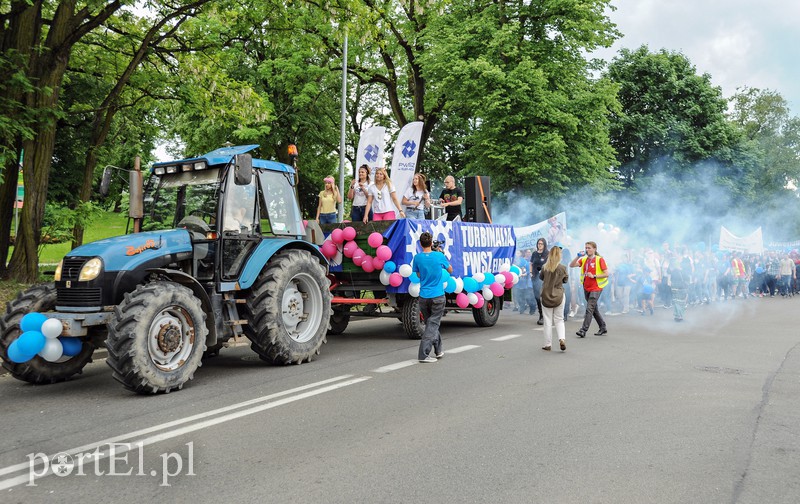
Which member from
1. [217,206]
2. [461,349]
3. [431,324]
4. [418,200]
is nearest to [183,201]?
[217,206]

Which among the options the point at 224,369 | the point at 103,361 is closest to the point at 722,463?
the point at 224,369

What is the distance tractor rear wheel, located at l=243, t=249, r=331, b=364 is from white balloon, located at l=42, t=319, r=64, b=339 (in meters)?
2.13

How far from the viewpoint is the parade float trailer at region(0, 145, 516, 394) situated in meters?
6.60

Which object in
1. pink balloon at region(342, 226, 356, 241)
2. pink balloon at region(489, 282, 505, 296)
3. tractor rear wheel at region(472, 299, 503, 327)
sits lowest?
tractor rear wheel at region(472, 299, 503, 327)

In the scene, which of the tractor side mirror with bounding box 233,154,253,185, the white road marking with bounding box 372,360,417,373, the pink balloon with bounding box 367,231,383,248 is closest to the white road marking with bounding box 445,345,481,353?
the white road marking with bounding box 372,360,417,373

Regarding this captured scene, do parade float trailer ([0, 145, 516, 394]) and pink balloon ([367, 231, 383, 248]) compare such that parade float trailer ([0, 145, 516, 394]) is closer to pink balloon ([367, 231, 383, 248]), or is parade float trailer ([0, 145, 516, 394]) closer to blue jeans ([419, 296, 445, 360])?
pink balloon ([367, 231, 383, 248])

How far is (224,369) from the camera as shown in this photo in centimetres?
834

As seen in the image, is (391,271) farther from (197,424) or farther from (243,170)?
(197,424)

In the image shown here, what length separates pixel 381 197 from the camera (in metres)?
12.0

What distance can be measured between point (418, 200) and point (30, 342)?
26.6 ft

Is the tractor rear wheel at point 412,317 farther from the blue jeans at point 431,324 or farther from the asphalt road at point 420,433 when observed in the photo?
the asphalt road at point 420,433

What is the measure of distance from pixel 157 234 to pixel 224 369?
197 centimetres

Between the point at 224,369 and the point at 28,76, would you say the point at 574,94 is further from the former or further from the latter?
the point at 224,369

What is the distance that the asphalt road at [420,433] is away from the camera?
4164 mm
